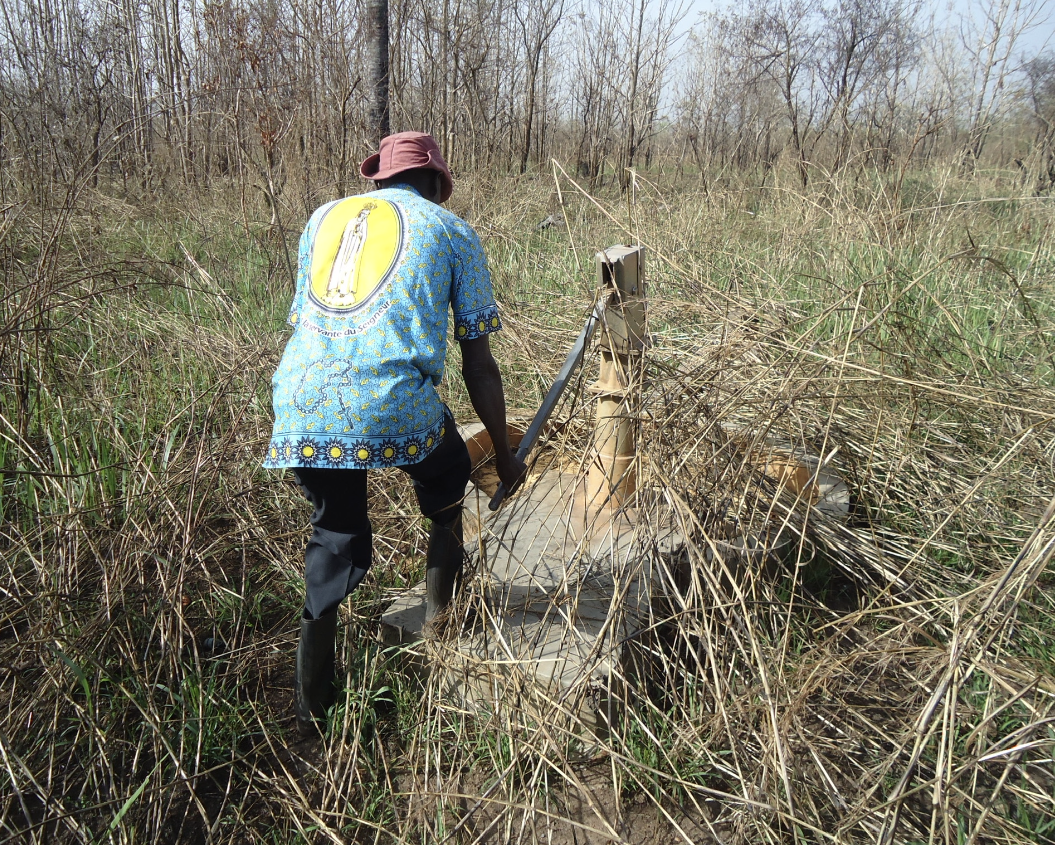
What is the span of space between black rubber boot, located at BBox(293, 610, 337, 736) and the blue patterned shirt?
18.1 inches

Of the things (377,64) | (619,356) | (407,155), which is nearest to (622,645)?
(619,356)

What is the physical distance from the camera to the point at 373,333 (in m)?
1.60

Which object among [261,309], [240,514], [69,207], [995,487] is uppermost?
[69,207]

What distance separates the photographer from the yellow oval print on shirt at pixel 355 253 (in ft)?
5.34

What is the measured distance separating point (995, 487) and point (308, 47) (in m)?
5.12

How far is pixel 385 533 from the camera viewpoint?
254cm

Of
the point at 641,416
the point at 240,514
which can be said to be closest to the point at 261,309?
the point at 240,514

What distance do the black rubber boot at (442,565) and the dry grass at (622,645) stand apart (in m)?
0.15

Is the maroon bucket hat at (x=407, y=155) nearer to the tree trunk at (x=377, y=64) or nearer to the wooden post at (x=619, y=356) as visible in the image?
the wooden post at (x=619, y=356)

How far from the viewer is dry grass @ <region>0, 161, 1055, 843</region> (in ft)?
5.18

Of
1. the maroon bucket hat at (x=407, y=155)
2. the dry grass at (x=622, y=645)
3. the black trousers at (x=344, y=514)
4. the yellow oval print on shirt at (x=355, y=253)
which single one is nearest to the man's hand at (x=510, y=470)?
the black trousers at (x=344, y=514)

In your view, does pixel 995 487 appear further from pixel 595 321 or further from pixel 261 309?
pixel 261 309

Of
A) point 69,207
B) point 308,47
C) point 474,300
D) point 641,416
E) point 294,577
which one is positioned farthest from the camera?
point 308,47

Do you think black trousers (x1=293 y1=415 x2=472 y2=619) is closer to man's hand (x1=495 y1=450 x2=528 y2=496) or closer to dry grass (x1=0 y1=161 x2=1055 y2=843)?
man's hand (x1=495 y1=450 x2=528 y2=496)
